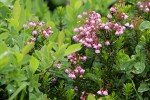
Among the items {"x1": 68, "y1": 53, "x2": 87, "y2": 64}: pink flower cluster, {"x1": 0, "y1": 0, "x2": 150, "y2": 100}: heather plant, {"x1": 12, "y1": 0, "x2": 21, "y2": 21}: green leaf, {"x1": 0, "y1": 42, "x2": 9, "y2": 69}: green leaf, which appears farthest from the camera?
{"x1": 68, "y1": 53, "x2": 87, "y2": 64}: pink flower cluster

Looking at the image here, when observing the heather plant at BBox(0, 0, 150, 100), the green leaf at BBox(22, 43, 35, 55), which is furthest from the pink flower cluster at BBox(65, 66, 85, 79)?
the green leaf at BBox(22, 43, 35, 55)

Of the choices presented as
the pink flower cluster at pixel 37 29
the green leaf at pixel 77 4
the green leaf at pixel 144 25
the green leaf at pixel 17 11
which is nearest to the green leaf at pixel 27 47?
the green leaf at pixel 17 11

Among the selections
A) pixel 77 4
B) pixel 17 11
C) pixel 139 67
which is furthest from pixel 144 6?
pixel 17 11

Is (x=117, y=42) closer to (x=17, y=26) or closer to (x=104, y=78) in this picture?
(x=104, y=78)

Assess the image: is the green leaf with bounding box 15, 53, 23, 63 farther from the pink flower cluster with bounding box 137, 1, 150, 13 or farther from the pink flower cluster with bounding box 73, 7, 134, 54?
the pink flower cluster with bounding box 137, 1, 150, 13

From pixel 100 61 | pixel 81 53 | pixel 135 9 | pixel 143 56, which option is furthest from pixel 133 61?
pixel 135 9

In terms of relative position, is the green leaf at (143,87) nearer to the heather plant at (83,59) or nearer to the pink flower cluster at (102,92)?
the heather plant at (83,59)

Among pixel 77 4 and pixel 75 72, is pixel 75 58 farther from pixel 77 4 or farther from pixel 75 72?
pixel 77 4
